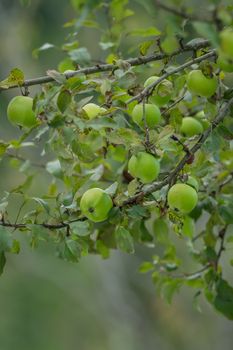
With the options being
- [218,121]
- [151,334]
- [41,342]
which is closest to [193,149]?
[218,121]

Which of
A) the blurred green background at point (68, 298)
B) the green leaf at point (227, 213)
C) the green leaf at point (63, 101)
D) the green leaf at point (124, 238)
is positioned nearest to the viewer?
the green leaf at point (63, 101)

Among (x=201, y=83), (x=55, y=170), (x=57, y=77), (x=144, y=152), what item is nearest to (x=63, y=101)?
(x=57, y=77)

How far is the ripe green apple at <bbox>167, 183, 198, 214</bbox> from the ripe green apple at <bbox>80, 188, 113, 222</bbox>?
13 cm

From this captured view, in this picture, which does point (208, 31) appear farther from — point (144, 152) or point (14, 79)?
point (14, 79)

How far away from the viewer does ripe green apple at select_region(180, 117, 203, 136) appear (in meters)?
1.68

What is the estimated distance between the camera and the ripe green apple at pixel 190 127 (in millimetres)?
1679

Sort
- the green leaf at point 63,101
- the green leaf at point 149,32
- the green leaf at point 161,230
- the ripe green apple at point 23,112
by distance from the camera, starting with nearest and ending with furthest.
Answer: the green leaf at point 63,101 < the ripe green apple at point 23,112 < the green leaf at point 149,32 < the green leaf at point 161,230

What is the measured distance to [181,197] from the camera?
136 cm

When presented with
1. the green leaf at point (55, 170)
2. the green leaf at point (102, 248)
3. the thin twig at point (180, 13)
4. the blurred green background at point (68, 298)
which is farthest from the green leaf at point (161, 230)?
the blurred green background at point (68, 298)


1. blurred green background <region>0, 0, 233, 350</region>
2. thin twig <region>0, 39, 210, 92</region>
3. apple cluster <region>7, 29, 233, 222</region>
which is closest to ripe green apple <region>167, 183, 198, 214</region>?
apple cluster <region>7, 29, 233, 222</region>

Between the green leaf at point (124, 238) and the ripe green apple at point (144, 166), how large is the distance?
0.21m

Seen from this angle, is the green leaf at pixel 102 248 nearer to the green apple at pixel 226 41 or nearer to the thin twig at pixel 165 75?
the thin twig at pixel 165 75

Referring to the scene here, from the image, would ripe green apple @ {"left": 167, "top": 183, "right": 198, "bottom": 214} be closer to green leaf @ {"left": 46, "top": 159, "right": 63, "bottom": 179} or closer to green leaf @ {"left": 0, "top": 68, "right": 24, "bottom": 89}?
green leaf @ {"left": 0, "top": 68, "right": 24, "bottom": 89}

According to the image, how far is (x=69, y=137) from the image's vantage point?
4.17ft
